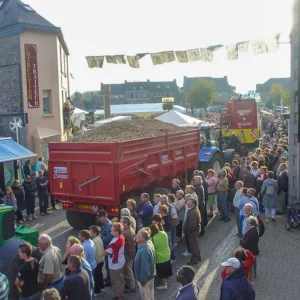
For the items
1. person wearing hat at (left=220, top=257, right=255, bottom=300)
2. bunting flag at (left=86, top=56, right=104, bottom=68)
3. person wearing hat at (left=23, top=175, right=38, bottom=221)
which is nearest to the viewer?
person wearing hat at (left=220, top=257, right=255, bottom=300)

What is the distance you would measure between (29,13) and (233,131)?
554 inches

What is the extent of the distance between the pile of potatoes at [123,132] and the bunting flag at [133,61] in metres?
3.22

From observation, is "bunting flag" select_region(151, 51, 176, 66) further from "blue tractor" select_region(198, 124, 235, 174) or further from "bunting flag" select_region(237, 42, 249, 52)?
"blue tractor" select_region(198, 124, 235, 174)

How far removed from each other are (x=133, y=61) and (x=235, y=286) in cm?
1238

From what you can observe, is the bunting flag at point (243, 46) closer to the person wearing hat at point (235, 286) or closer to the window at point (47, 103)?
the person wearing hat at point (235, 286)

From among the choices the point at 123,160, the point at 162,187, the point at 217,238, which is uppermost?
the point at 123,160

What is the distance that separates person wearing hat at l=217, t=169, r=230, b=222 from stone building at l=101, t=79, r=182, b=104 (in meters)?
94.5

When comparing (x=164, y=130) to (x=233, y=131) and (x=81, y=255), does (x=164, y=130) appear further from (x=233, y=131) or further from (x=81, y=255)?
(x=233, y=131)

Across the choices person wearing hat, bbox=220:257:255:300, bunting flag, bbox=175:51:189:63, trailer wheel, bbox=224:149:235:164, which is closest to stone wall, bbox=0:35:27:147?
bunting flag, bbox=175:51:189:63

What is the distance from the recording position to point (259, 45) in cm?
1487

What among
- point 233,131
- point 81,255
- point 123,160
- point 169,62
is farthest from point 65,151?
point 233,131

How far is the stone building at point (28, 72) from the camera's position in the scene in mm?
20531

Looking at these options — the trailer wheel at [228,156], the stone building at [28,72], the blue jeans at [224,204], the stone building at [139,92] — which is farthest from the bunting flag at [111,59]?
the stone building at [139,92]

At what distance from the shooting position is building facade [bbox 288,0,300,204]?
1228 cm
